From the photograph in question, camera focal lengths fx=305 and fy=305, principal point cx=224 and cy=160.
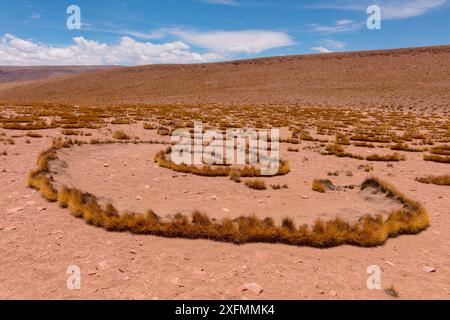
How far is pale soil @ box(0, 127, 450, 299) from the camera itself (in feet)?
16.4

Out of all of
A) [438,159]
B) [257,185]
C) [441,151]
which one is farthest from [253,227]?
[441,151]

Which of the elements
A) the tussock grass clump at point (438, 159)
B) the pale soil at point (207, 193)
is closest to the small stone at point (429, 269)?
the pale soil at point (207, 193)

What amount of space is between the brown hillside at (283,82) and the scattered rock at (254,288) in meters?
62.9

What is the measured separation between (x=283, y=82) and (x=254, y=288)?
9548 cm

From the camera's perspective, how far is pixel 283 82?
95.1 m

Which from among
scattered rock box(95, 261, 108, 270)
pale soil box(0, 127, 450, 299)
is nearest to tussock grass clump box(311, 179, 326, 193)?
pale soil box(0, 127, 450, 299)

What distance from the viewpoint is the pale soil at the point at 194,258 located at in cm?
500

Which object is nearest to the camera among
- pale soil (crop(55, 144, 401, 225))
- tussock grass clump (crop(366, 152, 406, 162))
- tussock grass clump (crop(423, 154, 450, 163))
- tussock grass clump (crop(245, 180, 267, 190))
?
pale soil (crop(55, 144, 401, 225))

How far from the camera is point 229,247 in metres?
6.44

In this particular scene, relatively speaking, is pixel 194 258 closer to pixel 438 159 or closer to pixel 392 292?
pixel 392 292

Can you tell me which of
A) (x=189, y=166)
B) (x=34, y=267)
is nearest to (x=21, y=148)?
(x=189, y=166)

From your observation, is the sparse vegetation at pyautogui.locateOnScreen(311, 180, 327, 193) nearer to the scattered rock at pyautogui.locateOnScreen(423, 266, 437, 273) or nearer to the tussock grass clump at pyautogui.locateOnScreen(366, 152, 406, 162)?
the scattered rock at pyautogui.locateOnScreen(423, 266, 437, 273)

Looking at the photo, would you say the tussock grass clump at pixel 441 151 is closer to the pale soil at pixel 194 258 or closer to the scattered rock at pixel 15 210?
the pale soil at pixel 194 258

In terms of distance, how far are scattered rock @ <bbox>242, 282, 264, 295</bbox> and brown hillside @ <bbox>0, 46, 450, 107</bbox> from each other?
62920 millimetres
